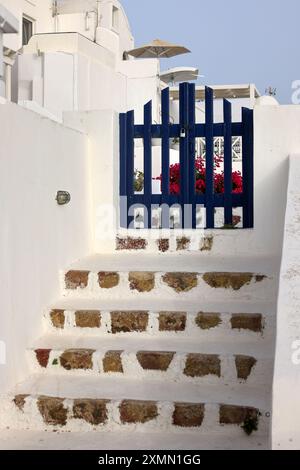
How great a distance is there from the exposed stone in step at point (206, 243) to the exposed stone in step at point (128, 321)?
55.4 inches

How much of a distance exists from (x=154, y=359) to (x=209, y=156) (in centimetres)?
249

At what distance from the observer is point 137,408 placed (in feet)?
12.8

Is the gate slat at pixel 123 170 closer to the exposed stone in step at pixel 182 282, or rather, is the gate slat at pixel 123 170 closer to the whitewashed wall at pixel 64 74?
the exposed stone in step at pixel 182 282

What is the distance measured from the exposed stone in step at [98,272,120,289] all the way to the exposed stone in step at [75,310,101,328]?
418 millimetres

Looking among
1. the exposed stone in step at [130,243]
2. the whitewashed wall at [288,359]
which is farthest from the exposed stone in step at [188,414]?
the exposed stone in step at [130,243]

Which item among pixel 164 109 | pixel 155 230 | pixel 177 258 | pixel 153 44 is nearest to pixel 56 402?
pixel 177 258

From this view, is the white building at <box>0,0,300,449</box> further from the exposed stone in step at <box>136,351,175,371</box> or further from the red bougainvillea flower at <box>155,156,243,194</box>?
the red bougainvillea flower at <box>155,156,243,194</box>

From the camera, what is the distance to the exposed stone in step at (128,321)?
4688 millimetres

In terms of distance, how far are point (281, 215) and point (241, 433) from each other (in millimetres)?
2483

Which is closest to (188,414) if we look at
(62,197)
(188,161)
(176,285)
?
(176,285)

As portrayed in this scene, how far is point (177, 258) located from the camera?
5.71 meters

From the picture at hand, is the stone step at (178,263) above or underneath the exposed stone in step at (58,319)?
above

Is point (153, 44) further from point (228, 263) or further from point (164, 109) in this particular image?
point (228, 263)

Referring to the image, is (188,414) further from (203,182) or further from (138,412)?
(203,182)
